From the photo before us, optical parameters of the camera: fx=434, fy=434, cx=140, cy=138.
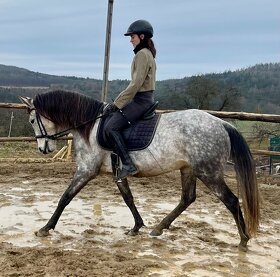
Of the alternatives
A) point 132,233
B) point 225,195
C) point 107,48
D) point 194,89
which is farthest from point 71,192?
point 194,89

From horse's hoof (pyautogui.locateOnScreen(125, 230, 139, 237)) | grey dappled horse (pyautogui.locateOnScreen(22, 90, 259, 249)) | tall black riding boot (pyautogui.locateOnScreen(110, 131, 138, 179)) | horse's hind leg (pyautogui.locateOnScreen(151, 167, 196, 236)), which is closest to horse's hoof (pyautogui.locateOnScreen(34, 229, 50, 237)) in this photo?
grey dappled horse (pyautogui.locateOnScreen(22, 90, 259, 249))

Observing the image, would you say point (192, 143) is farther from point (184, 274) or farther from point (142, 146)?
point (184, 274)

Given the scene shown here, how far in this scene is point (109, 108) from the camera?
4941mm

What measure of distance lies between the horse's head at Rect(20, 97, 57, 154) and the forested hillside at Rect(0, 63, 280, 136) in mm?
2465

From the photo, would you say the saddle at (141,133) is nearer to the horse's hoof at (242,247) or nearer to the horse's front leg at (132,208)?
the horse's front leg at (132,208)

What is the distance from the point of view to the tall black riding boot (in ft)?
15.3

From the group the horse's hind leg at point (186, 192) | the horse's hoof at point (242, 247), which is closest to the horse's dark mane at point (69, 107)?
the horse's hind leg at point (186, 192)

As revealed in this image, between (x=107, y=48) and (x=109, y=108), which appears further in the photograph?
(x=107, y=48)

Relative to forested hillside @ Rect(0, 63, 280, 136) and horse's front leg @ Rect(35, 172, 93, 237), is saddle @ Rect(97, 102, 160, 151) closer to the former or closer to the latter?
horse's front leg @ Rect(35, 172, 93, 237)

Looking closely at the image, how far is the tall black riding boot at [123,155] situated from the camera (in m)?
4.67

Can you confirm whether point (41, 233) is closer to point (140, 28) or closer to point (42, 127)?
point (42, 127)

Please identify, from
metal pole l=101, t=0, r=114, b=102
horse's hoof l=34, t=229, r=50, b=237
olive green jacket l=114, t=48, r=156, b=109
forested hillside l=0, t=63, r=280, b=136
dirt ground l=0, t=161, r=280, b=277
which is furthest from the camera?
forested hillside l=0, t=63, r=280, b=136

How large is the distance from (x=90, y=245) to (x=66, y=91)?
1.81 m

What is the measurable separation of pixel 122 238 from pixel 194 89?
22245mm
